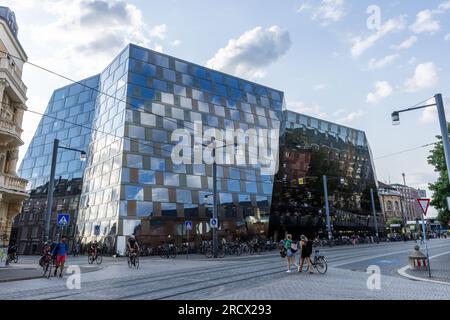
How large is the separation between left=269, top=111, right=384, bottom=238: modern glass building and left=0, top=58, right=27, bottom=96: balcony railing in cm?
3174

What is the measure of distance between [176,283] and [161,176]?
24.4 m

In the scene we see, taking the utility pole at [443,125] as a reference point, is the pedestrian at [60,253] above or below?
below

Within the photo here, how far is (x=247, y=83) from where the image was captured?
49562 millimetres

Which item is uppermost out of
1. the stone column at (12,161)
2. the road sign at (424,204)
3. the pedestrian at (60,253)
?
the stone column at (12,161)

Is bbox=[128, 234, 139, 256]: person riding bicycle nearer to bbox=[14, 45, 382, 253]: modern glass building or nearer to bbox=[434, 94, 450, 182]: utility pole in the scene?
bbox=[14, 45, 382, 253]: modern glass building

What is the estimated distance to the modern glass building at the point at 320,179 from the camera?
4875 cm

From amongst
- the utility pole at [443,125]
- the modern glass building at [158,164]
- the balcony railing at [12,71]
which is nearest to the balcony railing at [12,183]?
the balcony railing at [12,71]

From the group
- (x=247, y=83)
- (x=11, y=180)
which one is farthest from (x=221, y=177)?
(x=11, y=180)

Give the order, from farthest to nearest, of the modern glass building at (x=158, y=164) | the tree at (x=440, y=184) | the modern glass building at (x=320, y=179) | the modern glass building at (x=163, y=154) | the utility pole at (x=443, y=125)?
the modern glass building at (x=320, y=179)
the modern glass building at (x=163, y=154)
the modern glass building at (x=158, y=164)
the tree at (x=440, y=184)
the utility pole at (x=443, y=125)

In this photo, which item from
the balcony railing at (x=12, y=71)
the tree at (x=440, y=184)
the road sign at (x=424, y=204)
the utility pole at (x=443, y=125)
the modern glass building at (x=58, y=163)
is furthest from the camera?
the modern glass building at (x=58, y=163)

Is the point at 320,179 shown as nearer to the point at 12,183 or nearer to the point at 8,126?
the point at 12,183

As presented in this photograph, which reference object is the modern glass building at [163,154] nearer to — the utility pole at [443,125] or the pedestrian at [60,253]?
the pedestrian at [60,253]

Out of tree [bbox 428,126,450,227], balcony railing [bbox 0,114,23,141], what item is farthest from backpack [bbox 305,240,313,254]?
balcony railing [bbox 0,114,23,141]

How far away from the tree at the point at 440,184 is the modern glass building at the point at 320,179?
65.0 ft
